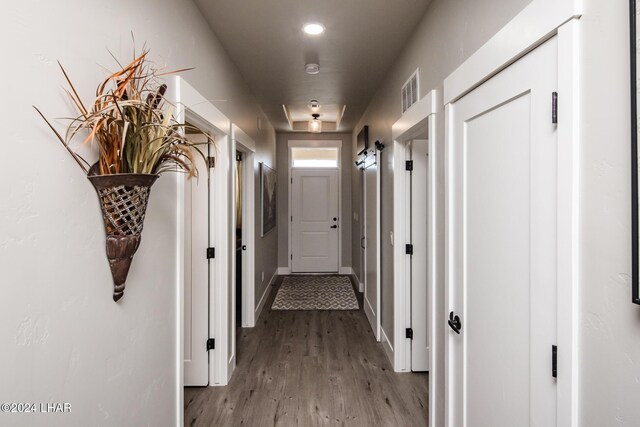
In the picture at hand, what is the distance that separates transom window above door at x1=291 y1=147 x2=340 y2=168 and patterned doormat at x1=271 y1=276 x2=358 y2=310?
2.04 metres

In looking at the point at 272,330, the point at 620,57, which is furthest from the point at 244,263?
the point at 620,57

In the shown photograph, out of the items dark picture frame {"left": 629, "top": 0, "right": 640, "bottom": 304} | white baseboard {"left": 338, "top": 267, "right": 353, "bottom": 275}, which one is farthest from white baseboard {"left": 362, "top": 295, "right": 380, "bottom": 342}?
dark picture frame {"left": 629, "top": 0, "right": 640, "bottom": 304}

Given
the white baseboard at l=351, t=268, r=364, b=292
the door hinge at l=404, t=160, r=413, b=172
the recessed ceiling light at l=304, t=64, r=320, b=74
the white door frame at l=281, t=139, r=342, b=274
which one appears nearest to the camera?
the door hinge at l=404, t=160, r=413, b=172

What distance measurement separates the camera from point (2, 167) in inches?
31.5

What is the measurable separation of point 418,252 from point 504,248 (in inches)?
64.2

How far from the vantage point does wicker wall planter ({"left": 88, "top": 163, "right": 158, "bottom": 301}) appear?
1.11 m

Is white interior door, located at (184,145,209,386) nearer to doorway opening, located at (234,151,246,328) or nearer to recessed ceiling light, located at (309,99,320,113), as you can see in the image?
doorway opening, located at (234,151,246,328)

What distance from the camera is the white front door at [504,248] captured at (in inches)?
40.9

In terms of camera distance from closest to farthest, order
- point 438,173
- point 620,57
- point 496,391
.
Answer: point 620,57 < point 496,391 < point 438,173

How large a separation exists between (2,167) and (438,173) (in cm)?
175

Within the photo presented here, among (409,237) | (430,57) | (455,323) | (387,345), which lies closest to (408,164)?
(409,237)

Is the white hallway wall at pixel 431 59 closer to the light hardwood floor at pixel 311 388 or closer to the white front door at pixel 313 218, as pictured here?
the light hardwood floor at pixel 311 388

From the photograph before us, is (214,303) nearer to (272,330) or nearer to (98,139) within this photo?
(272,330)

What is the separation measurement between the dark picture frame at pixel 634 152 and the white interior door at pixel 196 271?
2375mm
